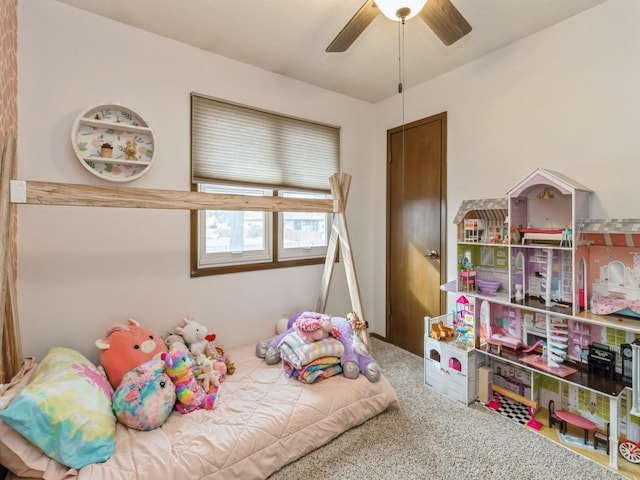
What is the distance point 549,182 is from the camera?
1.97 meters

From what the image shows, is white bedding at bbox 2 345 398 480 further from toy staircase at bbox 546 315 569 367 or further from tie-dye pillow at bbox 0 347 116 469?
toy staircase at bbox 546 315 569 367

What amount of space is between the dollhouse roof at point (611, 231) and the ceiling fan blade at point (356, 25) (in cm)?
173

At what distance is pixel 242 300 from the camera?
278 centimetres

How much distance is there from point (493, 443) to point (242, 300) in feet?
6.72

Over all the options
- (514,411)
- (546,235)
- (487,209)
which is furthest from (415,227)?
(514,411)

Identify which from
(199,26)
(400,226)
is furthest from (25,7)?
(400,226)

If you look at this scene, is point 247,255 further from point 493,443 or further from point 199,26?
point 493,443

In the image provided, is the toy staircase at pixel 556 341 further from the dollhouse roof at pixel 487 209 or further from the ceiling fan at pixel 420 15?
the ceiling fan at pixel 420 15

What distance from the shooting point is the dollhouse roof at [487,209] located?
7.46ft

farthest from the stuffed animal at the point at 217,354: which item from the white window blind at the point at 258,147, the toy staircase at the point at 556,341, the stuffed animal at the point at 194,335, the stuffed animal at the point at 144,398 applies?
the toy staircase at the point at 556,341

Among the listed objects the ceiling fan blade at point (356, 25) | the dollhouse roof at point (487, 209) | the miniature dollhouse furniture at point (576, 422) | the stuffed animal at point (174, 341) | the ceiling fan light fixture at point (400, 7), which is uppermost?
the ceiling fan blade at point (356, 25)

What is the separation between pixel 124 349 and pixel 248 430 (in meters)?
0.96

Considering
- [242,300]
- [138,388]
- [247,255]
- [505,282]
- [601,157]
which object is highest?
[601,157]

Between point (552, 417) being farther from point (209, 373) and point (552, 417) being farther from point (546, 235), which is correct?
point (209, 373)
